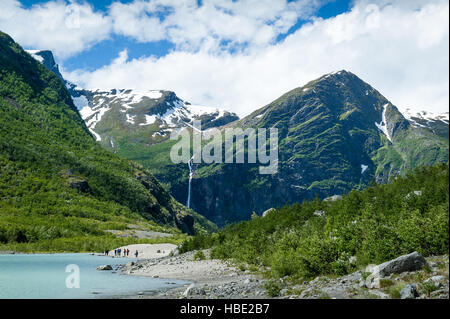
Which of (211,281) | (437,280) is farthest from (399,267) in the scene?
(211,281)

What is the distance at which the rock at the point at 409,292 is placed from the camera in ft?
43.5

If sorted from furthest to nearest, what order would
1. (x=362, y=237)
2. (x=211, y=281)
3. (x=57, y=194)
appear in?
1. (x=57, y=194)
2. (x=211, y=281)
3. (x=362, y=237)

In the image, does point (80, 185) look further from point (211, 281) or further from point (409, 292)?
point (409, 292)

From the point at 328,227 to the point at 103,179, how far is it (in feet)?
538

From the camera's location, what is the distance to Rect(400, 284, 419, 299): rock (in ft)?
43.5

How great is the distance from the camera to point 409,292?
13.4 metres

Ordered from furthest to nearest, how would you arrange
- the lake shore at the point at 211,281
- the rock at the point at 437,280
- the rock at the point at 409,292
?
the lake shore at the point at 211,281, the rock at the point at 437,280, the rock at the point at 409,292

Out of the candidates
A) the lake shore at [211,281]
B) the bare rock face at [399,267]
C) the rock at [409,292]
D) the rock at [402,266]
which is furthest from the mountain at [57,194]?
the rock at [409,292]

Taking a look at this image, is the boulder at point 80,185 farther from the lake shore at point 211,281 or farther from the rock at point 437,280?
the rock at point 437,280

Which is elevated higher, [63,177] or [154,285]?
[63,177]

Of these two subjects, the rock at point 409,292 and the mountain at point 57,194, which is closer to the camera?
the rock at point 409,292
